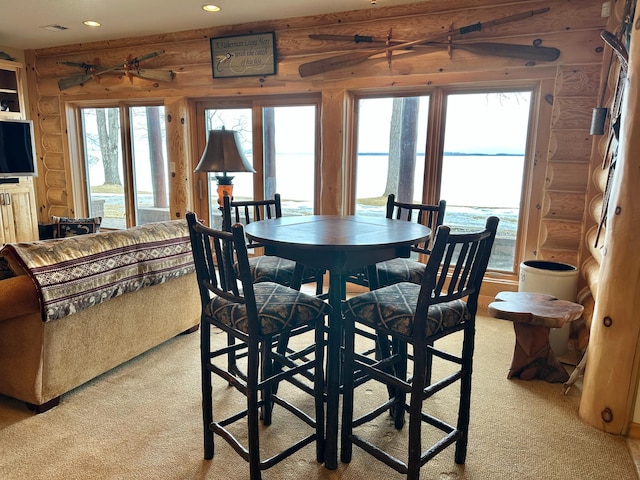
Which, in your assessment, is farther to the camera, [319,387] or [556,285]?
[556,285]

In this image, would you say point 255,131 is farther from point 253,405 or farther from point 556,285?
point 253,405

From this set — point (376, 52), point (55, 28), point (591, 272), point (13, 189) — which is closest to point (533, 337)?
point (591, 272)

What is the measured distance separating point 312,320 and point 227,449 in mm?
767

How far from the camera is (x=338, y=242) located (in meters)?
Result: 1.79

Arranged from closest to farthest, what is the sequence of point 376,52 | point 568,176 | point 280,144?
1. point 568,176
2. point 376,52
3. point 280,144

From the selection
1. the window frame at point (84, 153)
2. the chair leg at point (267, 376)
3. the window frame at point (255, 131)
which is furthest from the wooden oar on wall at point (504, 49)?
the window frame at point (84, 153)

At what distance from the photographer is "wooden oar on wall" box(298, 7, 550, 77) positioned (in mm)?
3297

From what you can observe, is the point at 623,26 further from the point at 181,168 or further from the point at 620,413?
the point at 181,168

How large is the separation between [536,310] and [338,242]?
4.80 feet

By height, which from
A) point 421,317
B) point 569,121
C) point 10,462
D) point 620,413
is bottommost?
point 10,462

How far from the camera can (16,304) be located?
2.02 m

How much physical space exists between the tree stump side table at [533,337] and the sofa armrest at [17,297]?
2475 mm

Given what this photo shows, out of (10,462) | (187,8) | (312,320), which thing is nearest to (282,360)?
(312,320)

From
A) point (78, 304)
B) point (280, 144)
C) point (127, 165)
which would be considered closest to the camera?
point (78, 304)
